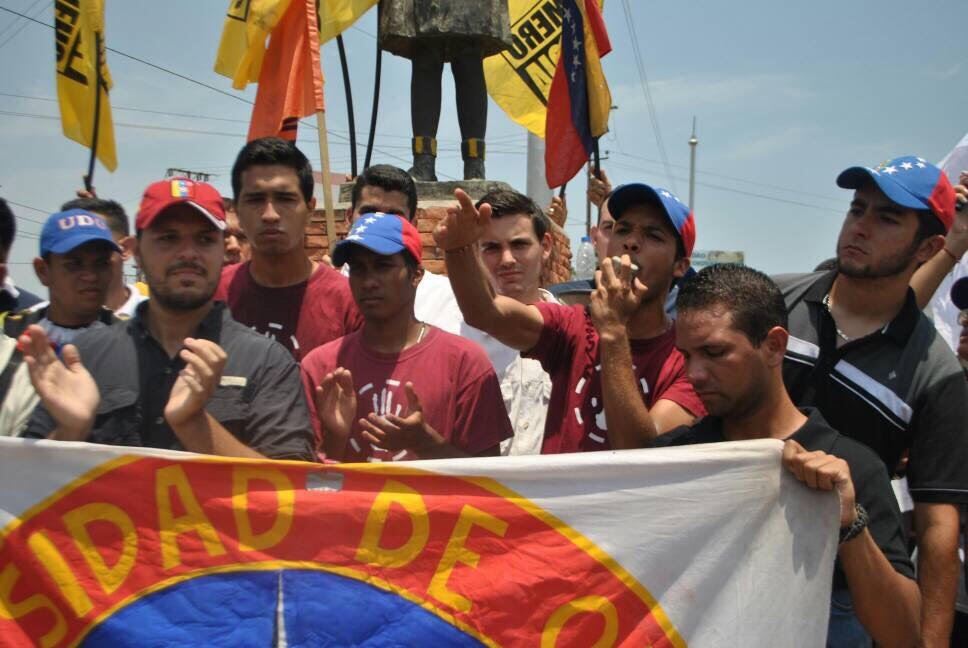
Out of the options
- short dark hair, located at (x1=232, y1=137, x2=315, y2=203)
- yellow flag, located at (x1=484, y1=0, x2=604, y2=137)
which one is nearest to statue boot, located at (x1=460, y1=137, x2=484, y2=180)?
yellow flag, located at (x1=484, y1=0, x2=604, y2=137)

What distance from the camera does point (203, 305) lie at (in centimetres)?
271

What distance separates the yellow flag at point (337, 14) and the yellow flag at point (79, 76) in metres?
1.34

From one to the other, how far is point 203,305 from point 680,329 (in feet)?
4.39

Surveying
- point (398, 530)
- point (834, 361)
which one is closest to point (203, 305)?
point (398, 530)

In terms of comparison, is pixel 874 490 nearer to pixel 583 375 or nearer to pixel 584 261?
pixel 583 375

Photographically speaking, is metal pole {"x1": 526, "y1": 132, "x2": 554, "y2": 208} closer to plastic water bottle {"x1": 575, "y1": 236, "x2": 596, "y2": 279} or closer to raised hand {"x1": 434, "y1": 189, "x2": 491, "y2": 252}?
plastic water bottle {"x1": 575, "y1": 236, "x2": 596, "y2": 279}

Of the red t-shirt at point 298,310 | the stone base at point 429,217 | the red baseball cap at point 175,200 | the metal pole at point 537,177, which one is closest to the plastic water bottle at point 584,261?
the metal pole at point 537,177

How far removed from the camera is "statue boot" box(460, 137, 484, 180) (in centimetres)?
656

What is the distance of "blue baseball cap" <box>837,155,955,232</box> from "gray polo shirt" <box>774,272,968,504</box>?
10.7 inches

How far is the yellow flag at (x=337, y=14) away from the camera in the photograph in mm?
6156

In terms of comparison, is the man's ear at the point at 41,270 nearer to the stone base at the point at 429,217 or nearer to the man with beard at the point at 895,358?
the man with beard at the point at 895,358

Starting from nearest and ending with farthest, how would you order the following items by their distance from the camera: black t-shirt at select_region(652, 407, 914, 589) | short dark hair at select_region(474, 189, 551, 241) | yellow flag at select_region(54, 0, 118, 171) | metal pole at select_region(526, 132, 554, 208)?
black t-shirt at select_region(652, 407, 914, 589)
short dark hair at select_region(474, 189, 551, 241)
yellow flag at select_region(54, 0, 118, 171)
metal pole at select_region(526, 132, 554, 208)

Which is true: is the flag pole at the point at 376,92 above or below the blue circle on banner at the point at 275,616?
above

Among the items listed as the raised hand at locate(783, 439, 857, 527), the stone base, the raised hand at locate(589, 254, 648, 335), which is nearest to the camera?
the raised hand at locate(783, 439, 857, 527)
